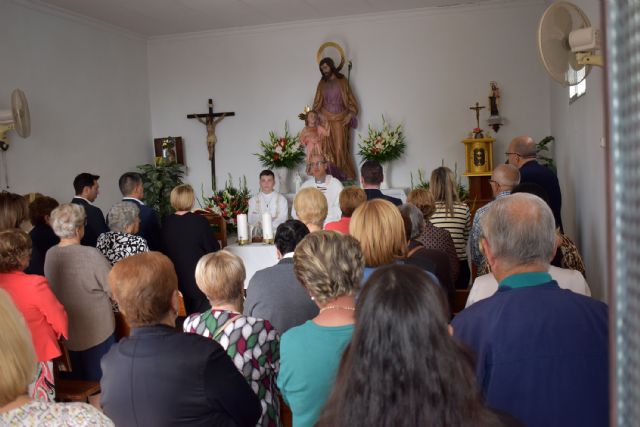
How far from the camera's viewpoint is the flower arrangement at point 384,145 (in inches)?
348

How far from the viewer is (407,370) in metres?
1.11

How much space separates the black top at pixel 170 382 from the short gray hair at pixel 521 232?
88cm

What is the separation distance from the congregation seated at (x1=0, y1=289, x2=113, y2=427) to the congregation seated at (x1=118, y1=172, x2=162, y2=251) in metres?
3.89

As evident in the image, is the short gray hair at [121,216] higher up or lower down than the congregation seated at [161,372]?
higher up

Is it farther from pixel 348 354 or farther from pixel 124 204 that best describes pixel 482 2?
pixel 348 354

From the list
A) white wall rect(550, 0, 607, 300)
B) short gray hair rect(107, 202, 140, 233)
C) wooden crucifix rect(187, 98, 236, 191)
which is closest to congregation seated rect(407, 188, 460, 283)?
white wall rect(550, 0, 607, 300)

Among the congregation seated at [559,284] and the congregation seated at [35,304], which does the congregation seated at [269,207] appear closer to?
the congregation seated at [35,304]

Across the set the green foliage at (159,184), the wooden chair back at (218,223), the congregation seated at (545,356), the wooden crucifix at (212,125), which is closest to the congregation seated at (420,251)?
the congregation seated at (545,356)

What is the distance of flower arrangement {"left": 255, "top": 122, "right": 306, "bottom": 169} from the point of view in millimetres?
9148

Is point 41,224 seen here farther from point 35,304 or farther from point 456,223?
point 456,223

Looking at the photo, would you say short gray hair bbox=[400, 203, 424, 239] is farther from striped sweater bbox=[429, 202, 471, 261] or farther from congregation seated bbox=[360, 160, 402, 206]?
congregation seated bbox=[360, 160, 402, 206]

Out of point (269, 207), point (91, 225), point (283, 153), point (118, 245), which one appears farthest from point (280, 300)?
point (283, 153)

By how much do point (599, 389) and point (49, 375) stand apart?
2.79 metres

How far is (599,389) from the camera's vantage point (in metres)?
1.58
